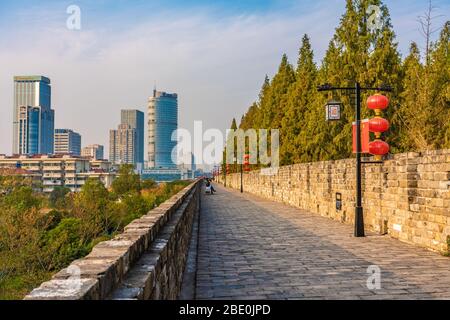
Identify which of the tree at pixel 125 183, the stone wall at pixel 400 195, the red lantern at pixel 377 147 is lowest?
the tree at pixel 125 183

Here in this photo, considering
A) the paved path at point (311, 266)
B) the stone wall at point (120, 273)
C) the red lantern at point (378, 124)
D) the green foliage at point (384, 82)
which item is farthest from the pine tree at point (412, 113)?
the stone wall at point (120, 273)

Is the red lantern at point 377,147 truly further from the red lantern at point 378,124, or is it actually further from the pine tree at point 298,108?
the pine tree at point 298,108

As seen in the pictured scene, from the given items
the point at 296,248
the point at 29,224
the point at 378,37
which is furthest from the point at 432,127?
Answer: the point at 29,224

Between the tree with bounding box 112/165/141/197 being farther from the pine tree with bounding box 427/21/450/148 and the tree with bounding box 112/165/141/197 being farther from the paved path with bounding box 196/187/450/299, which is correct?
the paved path with bounding box 196/187/450/299

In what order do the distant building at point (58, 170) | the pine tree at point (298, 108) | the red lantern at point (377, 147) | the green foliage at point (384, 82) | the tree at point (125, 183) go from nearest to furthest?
the red lantern at point (377, 147) < the green foliage at point (384, 82) < the pine tree at point (298, 108) < the tree at point (125, 183) < the distant building at point (58, 170)

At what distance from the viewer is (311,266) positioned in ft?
23.8

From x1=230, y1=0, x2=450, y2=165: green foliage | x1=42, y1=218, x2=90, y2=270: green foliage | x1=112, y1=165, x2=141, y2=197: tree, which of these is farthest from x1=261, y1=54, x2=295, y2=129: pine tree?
x1=112, y1=165, x2=141, y2=197: tree

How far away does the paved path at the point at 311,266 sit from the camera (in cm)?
555

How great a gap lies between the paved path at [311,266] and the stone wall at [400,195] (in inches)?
17.2

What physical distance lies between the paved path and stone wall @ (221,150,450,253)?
0.44 meters

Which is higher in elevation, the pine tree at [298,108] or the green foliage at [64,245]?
the pine tree at [298,108]

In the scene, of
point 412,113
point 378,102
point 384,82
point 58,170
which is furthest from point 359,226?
point 58,170

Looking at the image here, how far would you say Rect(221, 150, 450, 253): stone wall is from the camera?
8.43 meters
